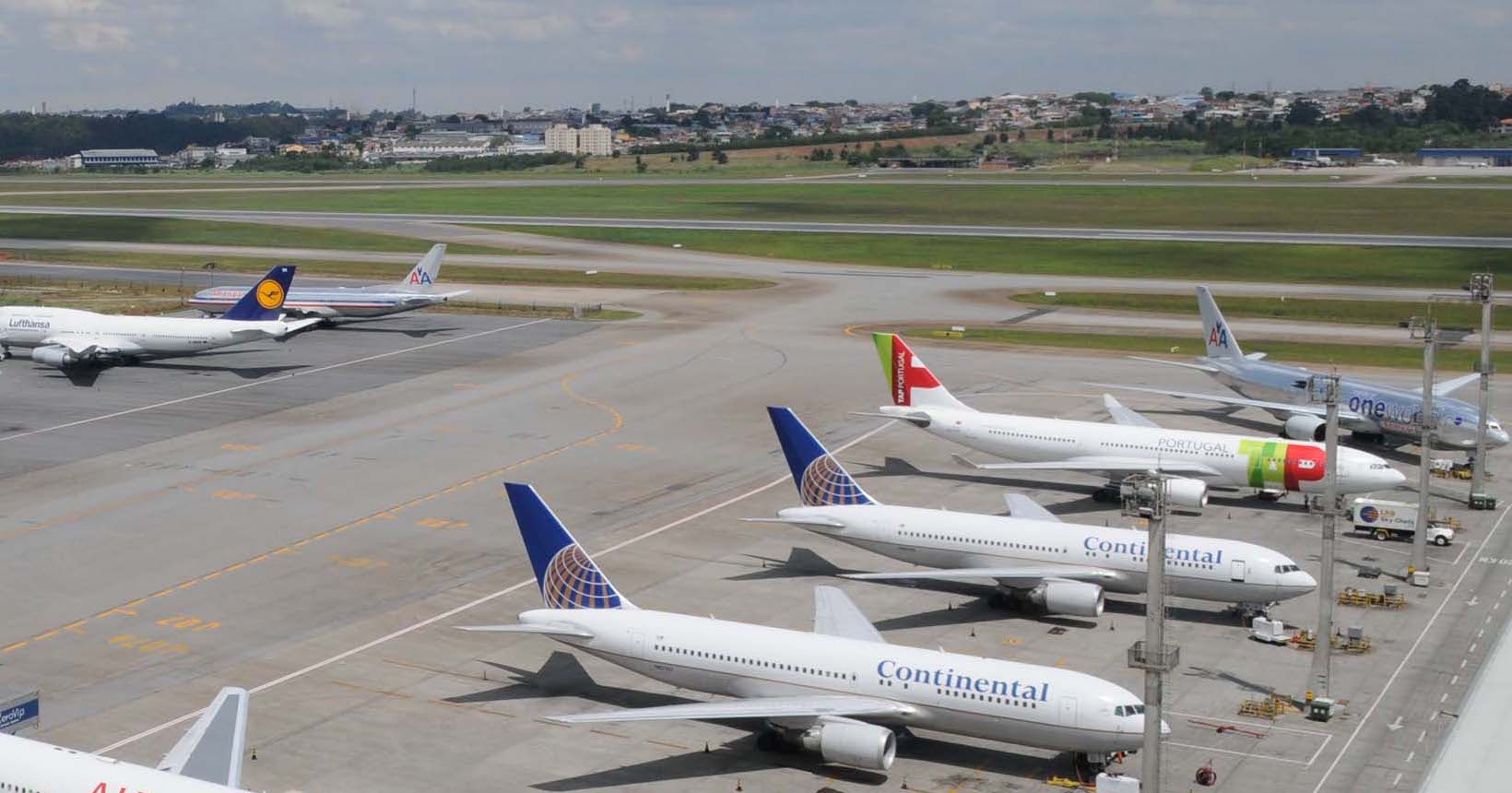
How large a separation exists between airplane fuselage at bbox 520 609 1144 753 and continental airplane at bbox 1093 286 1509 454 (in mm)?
41207

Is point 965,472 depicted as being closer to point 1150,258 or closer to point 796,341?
point 796,341

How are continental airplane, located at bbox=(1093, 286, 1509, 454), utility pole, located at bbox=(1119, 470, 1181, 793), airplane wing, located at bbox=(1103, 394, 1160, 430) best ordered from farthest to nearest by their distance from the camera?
airplane wing, located at bbox=(1103, 394, 1160, 430), continental airplane, located at bbox=(1093, 286, 1509, 454), utility pole, located at bbox=(1119, 470, 1181, 793)

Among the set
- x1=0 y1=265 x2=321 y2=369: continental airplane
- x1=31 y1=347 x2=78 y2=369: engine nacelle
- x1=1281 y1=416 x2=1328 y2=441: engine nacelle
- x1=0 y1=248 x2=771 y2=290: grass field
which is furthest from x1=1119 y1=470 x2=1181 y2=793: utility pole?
x1=0 y1=248 x2=771 y2=290: grass field

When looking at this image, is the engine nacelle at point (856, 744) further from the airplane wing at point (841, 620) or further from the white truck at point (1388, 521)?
the white truck at point (1388, 521)

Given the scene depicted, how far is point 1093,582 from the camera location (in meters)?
57.1

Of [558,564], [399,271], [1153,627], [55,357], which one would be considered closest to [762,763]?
[558,564]

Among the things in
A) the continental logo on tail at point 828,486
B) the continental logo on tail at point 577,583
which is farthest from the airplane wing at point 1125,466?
the continental logo on tail at point 577,583

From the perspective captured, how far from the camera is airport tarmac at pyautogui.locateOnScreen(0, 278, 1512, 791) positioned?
149 ft

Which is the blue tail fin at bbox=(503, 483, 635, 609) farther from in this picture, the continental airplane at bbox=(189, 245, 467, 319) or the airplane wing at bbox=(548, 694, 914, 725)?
the continental airplane at bbox=(189, 245, 467, 319)

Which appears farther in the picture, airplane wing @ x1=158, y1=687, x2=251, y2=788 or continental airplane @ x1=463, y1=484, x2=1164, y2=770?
continental airplane @ x1=463, y1=484, x2=1164, y2=770

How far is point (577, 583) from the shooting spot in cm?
4775

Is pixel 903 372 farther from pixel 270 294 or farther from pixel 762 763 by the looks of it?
pixel 270 294

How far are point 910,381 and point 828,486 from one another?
1975 centimetres

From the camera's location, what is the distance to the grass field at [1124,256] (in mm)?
157500
